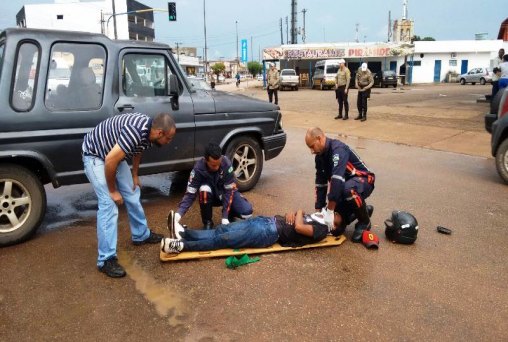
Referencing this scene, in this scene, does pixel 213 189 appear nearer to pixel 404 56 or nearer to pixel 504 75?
pixel 504 75

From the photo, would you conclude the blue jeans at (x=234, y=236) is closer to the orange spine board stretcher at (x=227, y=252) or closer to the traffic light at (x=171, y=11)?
the orange spine board stretcher at (x=227, y=252)

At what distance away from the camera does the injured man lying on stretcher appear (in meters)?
4.28

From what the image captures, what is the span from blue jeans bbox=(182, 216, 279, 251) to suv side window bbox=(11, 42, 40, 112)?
2065 mm

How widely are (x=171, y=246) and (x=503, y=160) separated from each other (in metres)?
5.58

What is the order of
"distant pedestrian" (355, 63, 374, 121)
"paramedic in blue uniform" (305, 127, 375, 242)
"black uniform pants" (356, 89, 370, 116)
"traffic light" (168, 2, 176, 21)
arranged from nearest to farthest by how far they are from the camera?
"paramedic in blue uniform" (305, 127, 375, 242)
"distant pedestrian" (355, 63, 374, 121)
"black uniform pants" (356, 89, 370, 116)
"traffic light" (168, 2, 176, 21)

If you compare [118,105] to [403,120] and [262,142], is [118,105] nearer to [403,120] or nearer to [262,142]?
[262,142]

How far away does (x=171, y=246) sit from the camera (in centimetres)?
417

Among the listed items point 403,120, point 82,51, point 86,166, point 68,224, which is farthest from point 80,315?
point 403,120

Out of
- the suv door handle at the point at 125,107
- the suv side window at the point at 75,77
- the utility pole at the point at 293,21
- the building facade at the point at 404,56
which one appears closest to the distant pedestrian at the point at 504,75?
the suv door handle at the point at 125,107

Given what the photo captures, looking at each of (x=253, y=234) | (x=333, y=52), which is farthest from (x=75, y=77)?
(x=333, y=52)

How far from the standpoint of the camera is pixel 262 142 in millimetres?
6668

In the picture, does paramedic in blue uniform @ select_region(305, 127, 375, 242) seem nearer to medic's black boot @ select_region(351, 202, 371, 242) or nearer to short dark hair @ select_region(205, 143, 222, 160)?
medic's black boot @ select_region(351, 202, 371, 242)

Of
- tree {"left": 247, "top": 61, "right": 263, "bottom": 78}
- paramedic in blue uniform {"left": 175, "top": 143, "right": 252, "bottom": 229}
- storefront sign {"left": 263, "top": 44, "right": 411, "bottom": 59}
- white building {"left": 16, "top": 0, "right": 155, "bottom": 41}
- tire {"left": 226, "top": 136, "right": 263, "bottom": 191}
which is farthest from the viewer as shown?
tree {"left": 247, "top": 61, "right": 263, "bottom": 78}

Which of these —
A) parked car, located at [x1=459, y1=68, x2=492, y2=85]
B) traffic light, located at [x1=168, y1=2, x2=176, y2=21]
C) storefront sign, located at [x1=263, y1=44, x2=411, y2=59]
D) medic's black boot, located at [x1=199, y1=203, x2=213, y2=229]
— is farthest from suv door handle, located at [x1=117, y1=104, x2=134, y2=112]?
parked car, located at [x1=459, y1=68, x2=492, y2=85]
